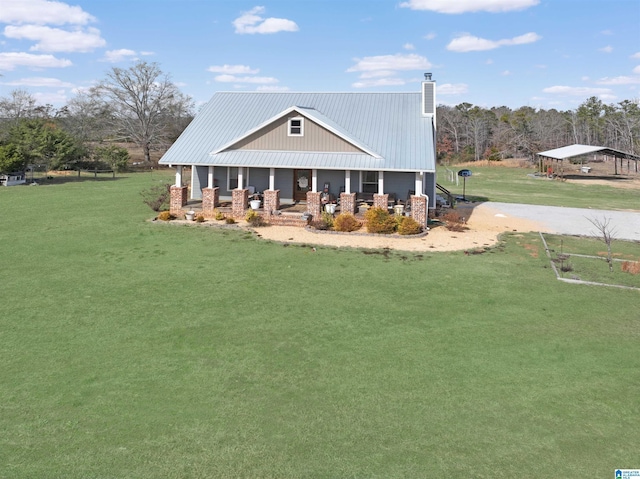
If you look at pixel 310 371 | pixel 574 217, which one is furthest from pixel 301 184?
pixel 310 371

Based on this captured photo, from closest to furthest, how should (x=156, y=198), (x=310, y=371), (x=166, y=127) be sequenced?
1. (x=310, y=371)
2. (x=156, y=198)
3. (x=166, y=127)

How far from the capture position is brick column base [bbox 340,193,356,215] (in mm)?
22531

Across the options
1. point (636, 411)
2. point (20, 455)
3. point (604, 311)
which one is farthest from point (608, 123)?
point (20, 455)

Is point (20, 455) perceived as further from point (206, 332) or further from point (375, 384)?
point (375, 384)

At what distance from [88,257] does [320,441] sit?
12.3 meters

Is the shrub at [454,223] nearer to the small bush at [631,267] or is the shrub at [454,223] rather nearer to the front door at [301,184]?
the small bush at [631,267]

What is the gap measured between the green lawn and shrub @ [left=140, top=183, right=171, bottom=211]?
68.7 ft

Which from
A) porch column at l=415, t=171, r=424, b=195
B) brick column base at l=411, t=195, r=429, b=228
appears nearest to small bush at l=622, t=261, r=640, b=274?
brick column base at l=411, t=195, r=429, b=228

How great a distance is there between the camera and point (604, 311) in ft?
36.7

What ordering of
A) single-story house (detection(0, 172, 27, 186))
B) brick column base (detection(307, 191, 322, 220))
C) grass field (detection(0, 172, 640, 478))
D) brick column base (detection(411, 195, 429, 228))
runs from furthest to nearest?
1. single-story house (detection(0, 172, 27, 186))
2. brick column base (detection(307, 191, 322, 220))
3. brick column base (detection(411, 195, 429, 228))
4. grass field (detection(0, 172, 640, 478))

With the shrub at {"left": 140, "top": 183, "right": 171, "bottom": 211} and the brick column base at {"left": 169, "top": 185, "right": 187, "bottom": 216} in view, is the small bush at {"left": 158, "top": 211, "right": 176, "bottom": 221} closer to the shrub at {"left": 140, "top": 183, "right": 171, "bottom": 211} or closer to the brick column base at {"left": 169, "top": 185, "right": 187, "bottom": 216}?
the brick column base at {"left": 169, "top": 185, "right": 187, "bottom": 216}

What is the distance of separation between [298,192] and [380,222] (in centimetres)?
753

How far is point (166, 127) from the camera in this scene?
62.2 m

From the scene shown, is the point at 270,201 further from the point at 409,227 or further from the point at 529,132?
the point at 529,132
